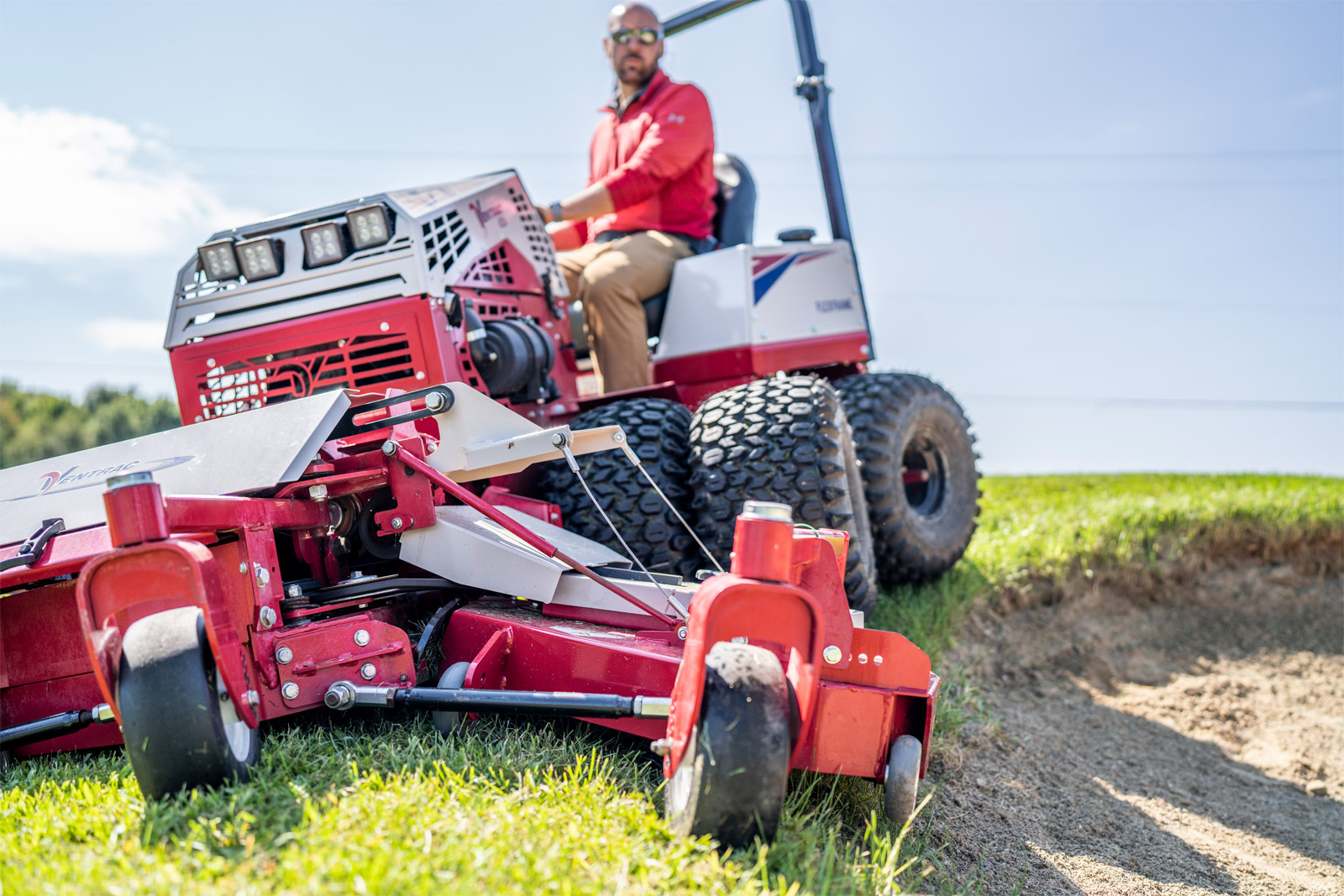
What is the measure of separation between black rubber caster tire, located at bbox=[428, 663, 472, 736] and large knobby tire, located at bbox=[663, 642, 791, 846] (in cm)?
76

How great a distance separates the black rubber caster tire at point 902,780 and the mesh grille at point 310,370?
6.27ft

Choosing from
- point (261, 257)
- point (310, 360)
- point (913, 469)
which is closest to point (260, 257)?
point (261, 257)

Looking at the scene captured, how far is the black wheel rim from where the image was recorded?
4.71 metres

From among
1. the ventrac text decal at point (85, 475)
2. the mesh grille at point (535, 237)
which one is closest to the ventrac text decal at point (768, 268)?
the mesh grille at point (535, 237)

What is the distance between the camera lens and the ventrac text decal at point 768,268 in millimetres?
4371

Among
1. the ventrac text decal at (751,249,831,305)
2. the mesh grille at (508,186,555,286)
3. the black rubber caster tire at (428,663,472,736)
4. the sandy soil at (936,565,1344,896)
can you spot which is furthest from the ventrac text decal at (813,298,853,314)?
the black rubber caster tire at (428,663,472,736)

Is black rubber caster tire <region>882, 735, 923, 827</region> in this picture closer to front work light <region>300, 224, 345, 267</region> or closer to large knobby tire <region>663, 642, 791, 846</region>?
large knobby tire <region>663, 642, 791, 846</region>

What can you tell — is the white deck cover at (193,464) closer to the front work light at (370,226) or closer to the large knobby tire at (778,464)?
the front work light at (370,226)

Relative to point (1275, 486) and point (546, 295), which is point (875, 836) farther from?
point (1275, 486)

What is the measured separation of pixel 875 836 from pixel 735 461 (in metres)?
1.43

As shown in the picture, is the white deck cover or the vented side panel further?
the vented side panel

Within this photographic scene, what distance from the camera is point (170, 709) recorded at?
73.4 inches

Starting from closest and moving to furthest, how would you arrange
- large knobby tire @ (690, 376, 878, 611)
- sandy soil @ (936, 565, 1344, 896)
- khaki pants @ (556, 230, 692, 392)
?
sandy soil @ (936, 565, 1344, 896) < large knobby tire @ (690, 376, 878, 611) < khaki pants @ (556, 230, 692, 392)

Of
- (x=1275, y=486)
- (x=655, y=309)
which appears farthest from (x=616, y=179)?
(x=1275, y=486)
